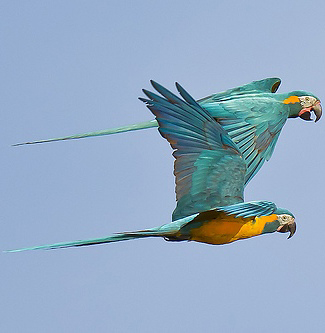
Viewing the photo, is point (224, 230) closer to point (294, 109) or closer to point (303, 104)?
point (294, 109)

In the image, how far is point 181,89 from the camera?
32.4ft

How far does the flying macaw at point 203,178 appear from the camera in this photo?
10.2 metres

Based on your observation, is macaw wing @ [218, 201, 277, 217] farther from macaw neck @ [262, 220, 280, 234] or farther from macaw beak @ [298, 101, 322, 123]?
macaw beak @ [298, 101, 322, 123]

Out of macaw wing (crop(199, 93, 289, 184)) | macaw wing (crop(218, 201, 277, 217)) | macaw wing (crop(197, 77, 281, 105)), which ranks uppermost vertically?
macaw wing (crop(197, 77, 281, 105))

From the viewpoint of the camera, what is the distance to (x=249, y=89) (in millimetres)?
13148

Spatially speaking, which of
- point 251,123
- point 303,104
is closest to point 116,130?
point 251,123

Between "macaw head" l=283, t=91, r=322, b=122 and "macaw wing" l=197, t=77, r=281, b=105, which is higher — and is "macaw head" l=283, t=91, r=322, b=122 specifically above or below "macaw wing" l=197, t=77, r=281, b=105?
below

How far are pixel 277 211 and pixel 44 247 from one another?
7.93 ft

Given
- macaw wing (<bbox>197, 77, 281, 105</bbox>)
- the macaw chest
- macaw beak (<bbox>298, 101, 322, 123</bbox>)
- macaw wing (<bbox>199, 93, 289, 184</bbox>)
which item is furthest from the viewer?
macaw beak (<bbox>298, 101, 322, 123</bbox>)

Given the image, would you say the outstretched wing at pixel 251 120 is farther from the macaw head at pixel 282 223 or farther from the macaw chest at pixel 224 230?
the macaw chest at pixel 224 230

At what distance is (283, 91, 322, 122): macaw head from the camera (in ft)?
42.3

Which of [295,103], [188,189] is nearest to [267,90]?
[295,103]

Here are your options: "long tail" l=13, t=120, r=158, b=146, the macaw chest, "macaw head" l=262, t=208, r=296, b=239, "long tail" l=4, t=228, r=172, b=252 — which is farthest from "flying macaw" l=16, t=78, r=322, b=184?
"long tail" l=4, t=228, r=172, b=252

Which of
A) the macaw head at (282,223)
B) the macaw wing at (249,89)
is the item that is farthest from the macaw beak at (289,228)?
the macaw wing at (249,89)
